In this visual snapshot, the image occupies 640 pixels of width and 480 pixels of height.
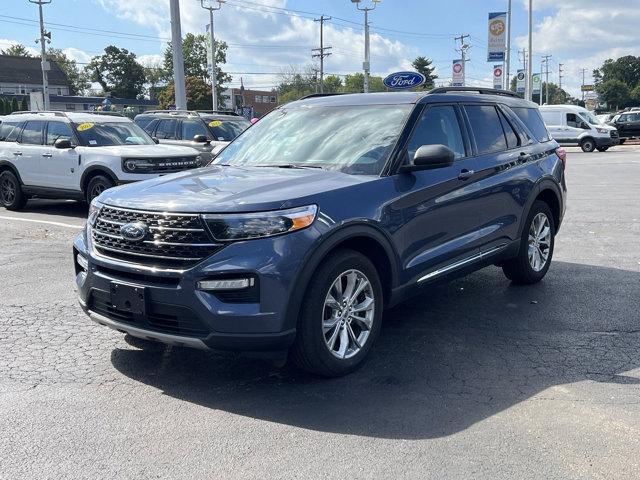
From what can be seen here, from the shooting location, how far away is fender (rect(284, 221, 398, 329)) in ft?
12.4

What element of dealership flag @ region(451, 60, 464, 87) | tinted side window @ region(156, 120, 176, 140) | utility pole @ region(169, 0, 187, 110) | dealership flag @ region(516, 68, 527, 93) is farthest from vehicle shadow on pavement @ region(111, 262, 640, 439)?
dealership flag @ region(516, 68, 527, 93)

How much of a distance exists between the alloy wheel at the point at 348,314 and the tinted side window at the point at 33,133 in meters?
9.71

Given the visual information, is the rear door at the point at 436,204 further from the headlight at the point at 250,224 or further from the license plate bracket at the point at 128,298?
the license plate bracket at the point at 128,298

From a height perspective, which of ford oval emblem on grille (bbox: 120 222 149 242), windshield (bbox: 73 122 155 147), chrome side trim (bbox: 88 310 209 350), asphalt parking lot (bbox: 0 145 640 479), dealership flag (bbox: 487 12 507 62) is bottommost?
asphalt parking lot (bbox: 0 145 640 479)

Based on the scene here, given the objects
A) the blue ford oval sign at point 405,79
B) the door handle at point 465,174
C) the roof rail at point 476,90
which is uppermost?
the blue ford oval sign at point 405,79

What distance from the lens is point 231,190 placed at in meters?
4.09

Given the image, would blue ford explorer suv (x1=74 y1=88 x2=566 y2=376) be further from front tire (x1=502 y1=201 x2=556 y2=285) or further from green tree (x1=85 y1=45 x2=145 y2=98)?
green tree (x1=85 y1=45 x2=145 y2=98)

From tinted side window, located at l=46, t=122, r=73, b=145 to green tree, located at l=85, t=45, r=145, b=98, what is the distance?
355 feet

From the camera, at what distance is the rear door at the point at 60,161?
37.1 feet

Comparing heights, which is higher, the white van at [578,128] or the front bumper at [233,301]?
the white van at [578,128]

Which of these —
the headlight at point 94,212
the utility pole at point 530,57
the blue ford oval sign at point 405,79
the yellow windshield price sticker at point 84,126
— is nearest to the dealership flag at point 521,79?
the utility pole at point 530,57

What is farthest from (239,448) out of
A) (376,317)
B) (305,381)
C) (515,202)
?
(515,202)

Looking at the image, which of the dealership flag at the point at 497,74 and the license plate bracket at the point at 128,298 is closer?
the license plate bracket at the point at 128,298

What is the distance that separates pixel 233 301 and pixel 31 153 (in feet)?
32.1
